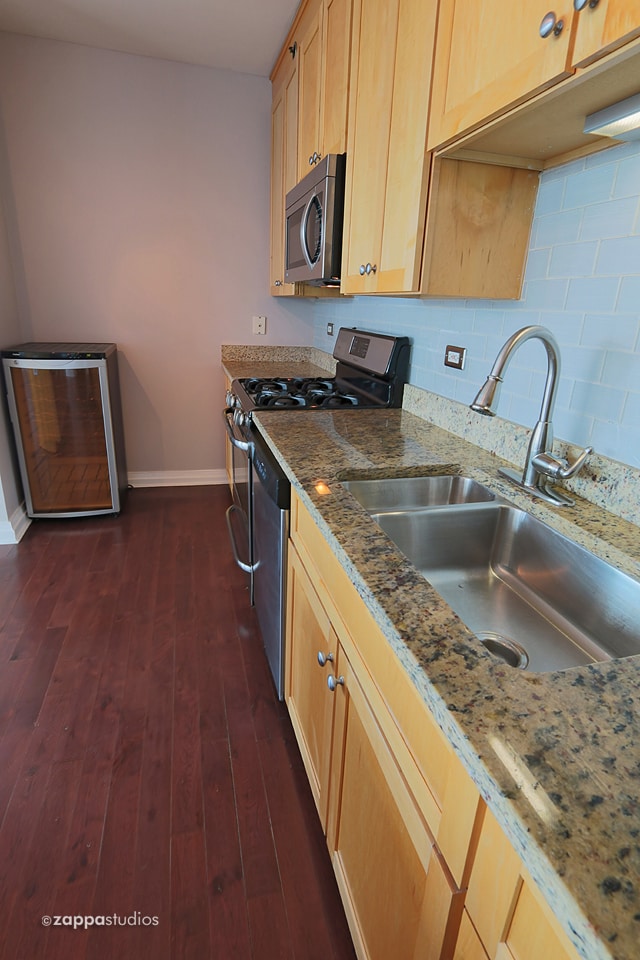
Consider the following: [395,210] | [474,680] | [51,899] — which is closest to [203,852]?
[51,899]

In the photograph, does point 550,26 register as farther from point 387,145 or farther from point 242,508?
point 242,508

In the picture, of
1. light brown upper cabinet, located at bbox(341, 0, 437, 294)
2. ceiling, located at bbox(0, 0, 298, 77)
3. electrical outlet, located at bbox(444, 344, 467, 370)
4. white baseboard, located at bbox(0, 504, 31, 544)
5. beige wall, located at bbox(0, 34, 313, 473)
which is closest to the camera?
light brown upper cabinet, located at bbox(341, 0, 437, 294)

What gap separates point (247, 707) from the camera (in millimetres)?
1713

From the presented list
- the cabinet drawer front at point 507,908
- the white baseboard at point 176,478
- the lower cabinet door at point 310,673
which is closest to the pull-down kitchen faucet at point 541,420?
the lower cabinet door at point 310,673

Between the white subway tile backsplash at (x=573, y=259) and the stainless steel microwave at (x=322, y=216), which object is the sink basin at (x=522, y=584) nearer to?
the white subway tile backsplash at (x=573, y=259)

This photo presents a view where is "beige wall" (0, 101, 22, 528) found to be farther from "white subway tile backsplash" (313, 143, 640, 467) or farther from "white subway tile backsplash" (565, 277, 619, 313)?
"white subway tile backsplash" (565, 277, 619, 313)

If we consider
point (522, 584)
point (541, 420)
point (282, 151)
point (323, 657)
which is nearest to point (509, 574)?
point (522, 584)

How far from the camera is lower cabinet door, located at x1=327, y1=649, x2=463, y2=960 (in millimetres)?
636

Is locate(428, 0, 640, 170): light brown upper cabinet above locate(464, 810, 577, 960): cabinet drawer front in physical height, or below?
above

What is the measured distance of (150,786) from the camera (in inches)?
55.8

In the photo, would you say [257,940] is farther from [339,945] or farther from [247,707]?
[247,707]

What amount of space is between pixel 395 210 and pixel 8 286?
2574 mm

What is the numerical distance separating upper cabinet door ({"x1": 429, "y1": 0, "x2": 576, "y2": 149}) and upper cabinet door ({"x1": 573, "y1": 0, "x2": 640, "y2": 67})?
21 mm

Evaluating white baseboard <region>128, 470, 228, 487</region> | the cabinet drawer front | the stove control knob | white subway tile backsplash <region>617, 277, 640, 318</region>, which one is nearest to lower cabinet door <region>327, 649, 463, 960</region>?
the cabinet drawer front
